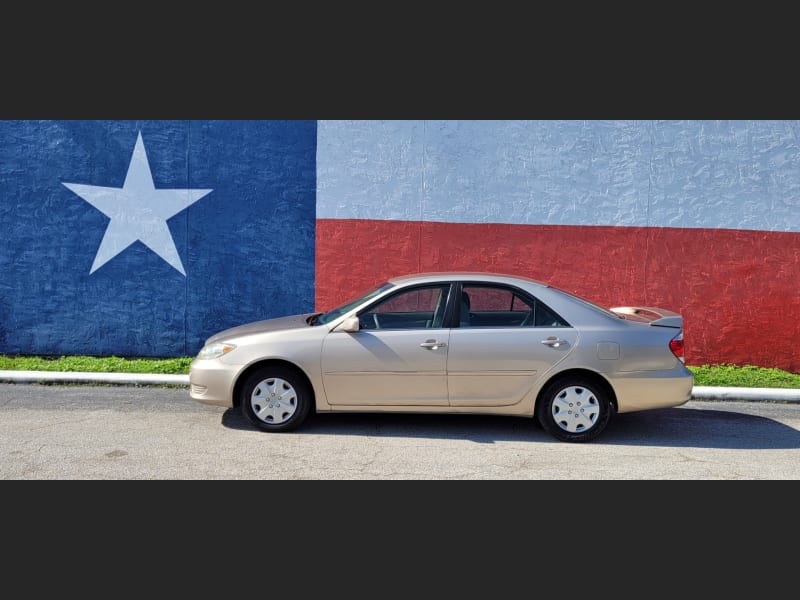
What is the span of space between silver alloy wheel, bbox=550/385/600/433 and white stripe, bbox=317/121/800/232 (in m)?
4.38

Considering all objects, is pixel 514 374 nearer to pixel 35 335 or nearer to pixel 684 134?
pixel 684 134

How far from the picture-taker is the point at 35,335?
1151 cm

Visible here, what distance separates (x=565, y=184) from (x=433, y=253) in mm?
2215

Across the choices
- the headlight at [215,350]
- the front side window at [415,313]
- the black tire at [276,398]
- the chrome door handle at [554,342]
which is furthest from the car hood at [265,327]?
the chrome door handle at [554,342]

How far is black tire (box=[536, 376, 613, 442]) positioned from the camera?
732 centimetres

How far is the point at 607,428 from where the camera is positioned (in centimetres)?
794

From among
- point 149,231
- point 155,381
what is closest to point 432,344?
point 155,381

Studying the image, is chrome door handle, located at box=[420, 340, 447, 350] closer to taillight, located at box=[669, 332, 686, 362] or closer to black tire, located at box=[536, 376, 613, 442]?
black tire, located at box=[536, 376, 613, 442]

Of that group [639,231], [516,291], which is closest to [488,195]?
[639,231]

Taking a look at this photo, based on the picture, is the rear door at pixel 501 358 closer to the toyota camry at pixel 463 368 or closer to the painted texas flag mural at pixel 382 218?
the toyota camry at pixel 463 368

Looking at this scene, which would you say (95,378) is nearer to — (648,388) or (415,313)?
(415,313)

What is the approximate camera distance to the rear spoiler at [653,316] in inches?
296

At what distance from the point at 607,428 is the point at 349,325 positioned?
9.74ft

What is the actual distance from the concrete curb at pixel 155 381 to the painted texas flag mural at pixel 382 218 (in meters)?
1.67
